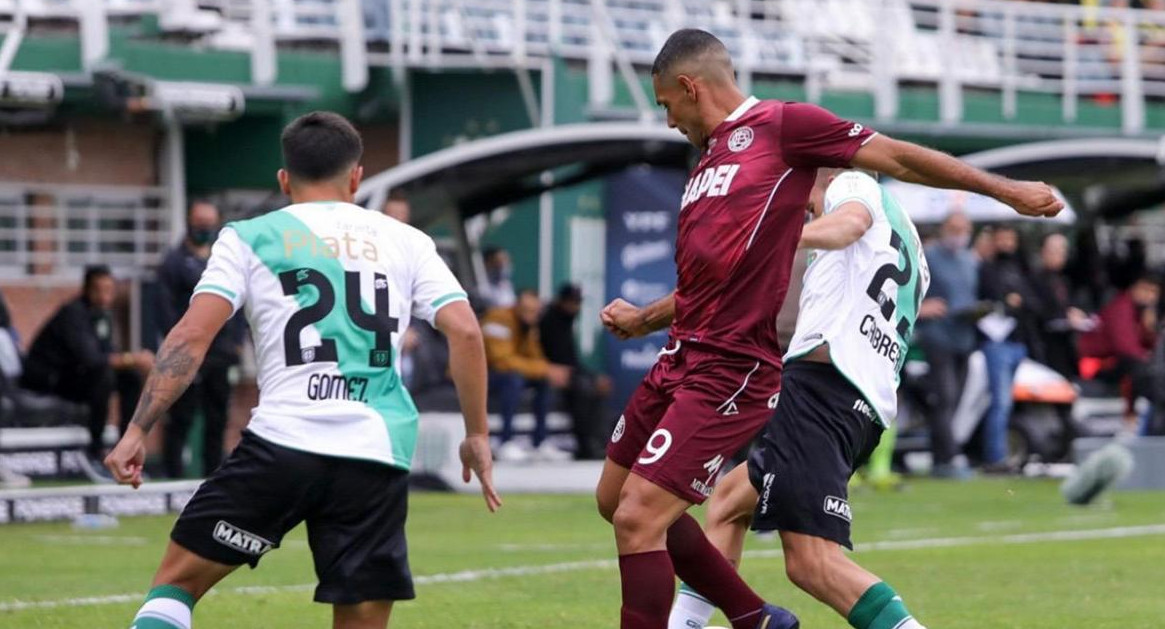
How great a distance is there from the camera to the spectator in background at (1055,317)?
75.2 ft

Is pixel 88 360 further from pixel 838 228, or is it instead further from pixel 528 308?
pixel 838 228

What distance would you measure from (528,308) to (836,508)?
1376 cm

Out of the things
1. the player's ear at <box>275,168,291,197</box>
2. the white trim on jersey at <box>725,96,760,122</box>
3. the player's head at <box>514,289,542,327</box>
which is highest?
the white trim on jersey at <box>725,96,760,122</box>

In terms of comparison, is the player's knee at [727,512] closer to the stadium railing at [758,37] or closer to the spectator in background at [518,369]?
the spectator in background at [518,369]

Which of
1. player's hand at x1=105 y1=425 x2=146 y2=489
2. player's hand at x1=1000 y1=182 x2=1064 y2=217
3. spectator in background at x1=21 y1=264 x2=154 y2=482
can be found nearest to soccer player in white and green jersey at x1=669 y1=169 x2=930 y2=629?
player's hand at x1=1000 y1=182 x2=1064 y2=217

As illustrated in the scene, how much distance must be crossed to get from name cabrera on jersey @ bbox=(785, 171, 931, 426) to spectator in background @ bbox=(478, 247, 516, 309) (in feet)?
44.3

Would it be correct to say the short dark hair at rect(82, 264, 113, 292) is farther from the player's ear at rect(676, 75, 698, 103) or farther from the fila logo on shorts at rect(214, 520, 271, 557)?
the fila logo on shorts at rect(214, 520, 271, 557)

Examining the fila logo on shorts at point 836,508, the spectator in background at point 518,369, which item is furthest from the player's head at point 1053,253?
the fila logo on shorts at point 836,508

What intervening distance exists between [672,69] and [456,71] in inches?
637

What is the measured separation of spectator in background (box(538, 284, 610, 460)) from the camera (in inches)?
840

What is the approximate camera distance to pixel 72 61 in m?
20.1

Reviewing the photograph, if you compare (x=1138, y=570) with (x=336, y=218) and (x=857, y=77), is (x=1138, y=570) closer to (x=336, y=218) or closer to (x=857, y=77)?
(x=336, y=218)

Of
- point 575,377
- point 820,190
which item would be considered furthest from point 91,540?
point 575,377

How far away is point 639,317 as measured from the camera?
7.75m
